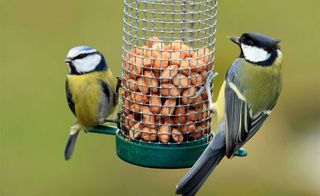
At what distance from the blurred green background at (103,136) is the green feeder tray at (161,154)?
2.18m

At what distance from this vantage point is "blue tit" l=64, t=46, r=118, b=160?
616 cm

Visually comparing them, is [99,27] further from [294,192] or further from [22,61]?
[294,192]

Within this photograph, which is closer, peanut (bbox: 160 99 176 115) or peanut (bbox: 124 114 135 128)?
peanut (bbox: 160 99 176 115)

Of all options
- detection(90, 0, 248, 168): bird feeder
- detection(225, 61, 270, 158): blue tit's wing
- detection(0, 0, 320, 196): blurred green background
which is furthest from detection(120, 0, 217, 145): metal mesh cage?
detection(0, 0, 320, 196): blurred green background

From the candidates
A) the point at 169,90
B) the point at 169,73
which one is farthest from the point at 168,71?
the point at 169,90

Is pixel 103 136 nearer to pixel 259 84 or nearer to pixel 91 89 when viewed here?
pixel 91 89

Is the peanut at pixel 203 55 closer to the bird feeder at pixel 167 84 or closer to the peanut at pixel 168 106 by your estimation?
the bird feeder at pixel 167 84

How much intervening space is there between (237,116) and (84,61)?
1038mm

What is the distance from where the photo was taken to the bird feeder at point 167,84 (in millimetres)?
5812

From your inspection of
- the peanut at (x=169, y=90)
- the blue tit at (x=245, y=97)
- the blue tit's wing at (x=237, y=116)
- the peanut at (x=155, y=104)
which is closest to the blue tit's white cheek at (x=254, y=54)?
the blue tit at (x=245, y=97)

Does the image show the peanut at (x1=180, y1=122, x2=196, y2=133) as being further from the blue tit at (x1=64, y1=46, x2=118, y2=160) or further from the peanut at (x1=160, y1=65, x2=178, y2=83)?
the blue tit at (x1=64, y1=46, x2=118, y2=160)

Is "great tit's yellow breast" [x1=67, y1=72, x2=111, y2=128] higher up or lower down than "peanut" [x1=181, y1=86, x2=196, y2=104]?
lower down

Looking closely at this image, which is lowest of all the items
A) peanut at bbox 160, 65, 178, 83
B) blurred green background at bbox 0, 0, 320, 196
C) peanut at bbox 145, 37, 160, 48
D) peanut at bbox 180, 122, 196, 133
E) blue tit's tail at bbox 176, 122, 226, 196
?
blurred green background at bbox 0, 0, 320, 196

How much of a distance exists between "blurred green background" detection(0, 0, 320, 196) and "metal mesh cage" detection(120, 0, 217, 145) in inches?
86.9
